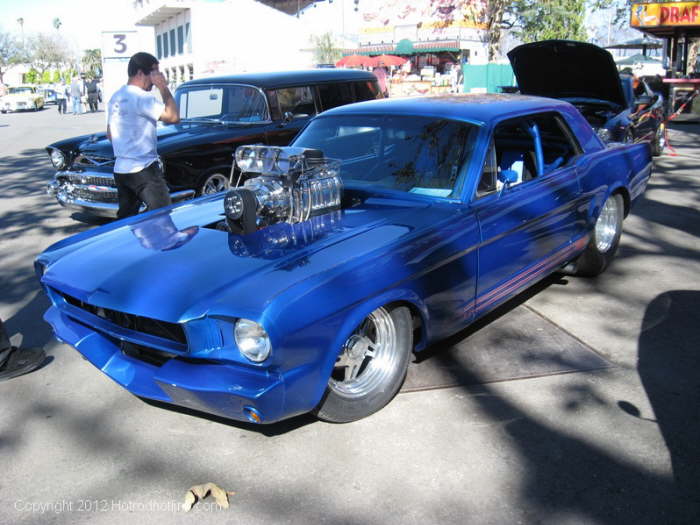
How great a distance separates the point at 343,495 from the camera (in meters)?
2.71

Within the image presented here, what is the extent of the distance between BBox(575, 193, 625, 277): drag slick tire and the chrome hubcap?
2.46 m

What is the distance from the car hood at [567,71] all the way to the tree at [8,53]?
320ft

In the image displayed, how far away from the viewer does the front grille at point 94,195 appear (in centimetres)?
686

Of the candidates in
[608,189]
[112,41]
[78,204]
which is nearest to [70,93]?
[112,41]

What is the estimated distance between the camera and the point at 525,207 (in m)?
4.00

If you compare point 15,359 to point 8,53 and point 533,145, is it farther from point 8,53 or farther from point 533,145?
point 8,53

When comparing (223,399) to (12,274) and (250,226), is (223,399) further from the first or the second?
(12,274)

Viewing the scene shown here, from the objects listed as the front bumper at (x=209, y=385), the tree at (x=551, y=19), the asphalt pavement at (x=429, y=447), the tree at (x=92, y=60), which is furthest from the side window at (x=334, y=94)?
the tree at (x=92, y=60)

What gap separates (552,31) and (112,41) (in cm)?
3147

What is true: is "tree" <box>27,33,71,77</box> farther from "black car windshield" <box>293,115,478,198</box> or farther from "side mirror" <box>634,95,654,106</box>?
"black car windshield" <box>293,115,478,198</box>

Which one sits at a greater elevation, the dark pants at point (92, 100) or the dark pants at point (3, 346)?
the dark pants at point (92, 100)

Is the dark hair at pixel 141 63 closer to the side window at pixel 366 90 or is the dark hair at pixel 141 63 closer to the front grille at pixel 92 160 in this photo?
the front grille at pixel 92 160

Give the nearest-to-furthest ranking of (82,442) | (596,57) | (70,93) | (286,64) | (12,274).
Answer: (82,442)
(12,274)
(596,57)
(70,93)
(286,64)

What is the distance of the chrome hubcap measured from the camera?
3.17 meters
